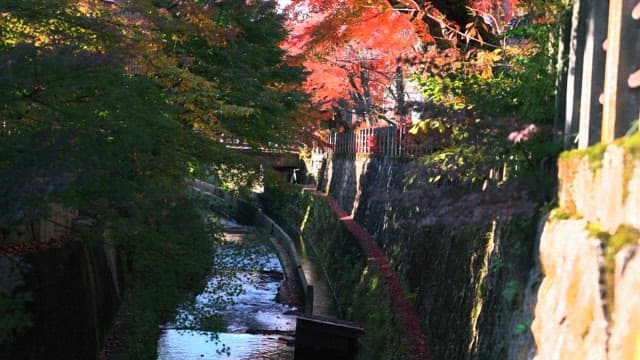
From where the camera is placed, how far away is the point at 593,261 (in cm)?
585

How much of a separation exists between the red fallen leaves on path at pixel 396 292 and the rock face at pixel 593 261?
558cm

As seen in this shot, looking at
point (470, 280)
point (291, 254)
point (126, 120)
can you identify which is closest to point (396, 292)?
point (470, 280)

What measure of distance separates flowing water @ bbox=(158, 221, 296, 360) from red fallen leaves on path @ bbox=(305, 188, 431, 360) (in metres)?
3.62

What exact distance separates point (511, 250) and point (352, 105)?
29364 millimetres

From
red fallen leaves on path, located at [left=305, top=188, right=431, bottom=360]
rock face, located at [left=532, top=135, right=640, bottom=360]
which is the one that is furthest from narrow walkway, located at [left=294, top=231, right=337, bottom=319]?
rock face, located at [left=532, top=135, right=640, bottom=360]

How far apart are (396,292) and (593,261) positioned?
10.7 meters

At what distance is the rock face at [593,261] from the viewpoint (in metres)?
5.30

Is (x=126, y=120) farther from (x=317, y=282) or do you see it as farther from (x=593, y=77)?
(x=317, y=282)

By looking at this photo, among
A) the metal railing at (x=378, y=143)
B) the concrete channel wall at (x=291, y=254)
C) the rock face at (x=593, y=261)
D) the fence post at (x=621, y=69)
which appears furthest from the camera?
the concrete channel wall at (x=291, y=254)

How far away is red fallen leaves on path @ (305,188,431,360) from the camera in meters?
12.8

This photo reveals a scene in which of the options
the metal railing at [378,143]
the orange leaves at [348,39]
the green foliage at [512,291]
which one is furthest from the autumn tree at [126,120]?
the green foliage at [512,291]

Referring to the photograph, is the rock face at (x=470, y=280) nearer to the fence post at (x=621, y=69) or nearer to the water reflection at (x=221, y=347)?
the fence post at (x=621, y=69)

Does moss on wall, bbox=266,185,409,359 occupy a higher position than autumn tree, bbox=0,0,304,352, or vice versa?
autumn tree, bbox=0,0,304,352

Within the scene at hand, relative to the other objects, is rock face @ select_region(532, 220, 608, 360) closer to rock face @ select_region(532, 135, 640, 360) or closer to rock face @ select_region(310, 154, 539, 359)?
rock face @ select_region(532, 135, 640, 360)
